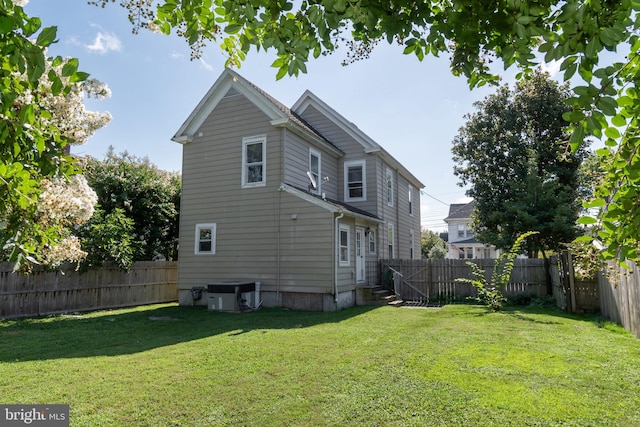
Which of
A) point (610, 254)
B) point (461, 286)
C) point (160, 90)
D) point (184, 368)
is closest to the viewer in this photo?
point (610, 254)

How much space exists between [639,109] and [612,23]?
36cm

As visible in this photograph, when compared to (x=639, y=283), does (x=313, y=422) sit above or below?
below

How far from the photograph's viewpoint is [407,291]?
15.5 meters

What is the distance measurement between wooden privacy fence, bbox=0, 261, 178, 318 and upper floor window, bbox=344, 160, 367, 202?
8.09m

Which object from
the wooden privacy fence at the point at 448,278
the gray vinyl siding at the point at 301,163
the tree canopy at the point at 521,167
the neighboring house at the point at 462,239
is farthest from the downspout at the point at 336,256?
the neighboring house at the point at 462,239

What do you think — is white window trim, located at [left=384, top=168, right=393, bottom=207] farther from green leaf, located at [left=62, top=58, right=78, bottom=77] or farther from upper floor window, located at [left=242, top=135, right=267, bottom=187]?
green leaf, located at [left=62, top=58, right=78, bottom=77]

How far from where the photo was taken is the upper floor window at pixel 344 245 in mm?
13091

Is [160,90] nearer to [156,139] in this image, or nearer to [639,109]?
[156,139]

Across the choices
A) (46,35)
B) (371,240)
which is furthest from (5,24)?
(371,240)

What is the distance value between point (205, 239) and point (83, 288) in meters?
4.18

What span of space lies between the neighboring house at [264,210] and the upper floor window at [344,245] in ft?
0.16

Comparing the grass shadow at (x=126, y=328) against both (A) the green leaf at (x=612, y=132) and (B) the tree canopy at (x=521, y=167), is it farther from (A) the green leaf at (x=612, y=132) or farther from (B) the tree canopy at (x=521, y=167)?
(B) the tree canopy at (x=521, y=167)

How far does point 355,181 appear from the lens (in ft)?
55.1

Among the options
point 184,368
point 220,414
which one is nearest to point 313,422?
point 220,414
